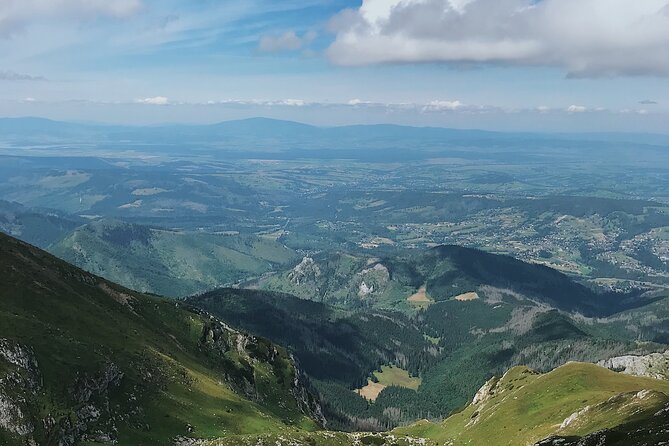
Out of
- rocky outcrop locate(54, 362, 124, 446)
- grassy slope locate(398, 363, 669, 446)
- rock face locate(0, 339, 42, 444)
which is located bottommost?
grassy slope locate(398, 363, 669, 446)

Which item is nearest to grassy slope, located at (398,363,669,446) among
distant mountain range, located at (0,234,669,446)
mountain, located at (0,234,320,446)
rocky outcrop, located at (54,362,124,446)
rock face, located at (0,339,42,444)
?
distant mountain range, located at (0,234,669,446)

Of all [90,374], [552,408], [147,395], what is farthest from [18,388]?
[552,408]

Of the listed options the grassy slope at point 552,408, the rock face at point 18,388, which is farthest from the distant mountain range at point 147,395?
the grassy slope at point 552,408

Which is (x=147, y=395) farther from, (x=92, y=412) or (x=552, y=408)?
(x=552, y=408)

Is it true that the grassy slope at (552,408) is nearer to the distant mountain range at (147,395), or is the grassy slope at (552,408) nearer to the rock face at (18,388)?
the distant mountain range at (147,395)

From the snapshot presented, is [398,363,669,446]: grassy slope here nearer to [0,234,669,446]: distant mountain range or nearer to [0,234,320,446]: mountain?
[0,234,669,446]: distant mountain range
